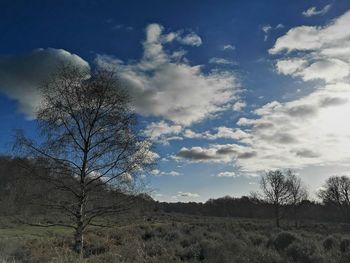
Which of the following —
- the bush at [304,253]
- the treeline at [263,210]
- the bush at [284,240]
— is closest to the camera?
the bush at [304,253]

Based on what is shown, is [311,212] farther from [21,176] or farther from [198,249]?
[21,176]

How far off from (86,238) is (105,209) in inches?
254

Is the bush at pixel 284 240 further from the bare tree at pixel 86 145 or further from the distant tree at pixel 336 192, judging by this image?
the distant tree at pixel 336 192

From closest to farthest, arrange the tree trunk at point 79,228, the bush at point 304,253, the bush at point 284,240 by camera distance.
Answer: the bush at point 304,253 < the tree trunk at point 79,228 < the bush at point 284,240

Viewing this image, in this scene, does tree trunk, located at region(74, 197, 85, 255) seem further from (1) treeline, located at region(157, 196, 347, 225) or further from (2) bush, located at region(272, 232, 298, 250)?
(1) treeline, located at region(157, 196, 347, 225)

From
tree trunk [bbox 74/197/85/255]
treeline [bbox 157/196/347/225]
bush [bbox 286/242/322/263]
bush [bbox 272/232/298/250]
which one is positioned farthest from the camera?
treeline [bbox 157/196/347/225]

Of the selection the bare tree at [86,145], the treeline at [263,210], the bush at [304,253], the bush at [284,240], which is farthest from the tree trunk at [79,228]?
the treeline at [263,210]

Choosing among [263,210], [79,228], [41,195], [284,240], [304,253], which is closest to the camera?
[304,253]

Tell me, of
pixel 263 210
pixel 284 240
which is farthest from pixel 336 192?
pixel 284 240

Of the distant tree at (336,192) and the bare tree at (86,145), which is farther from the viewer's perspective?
Answer: the distant tree at (336,192)

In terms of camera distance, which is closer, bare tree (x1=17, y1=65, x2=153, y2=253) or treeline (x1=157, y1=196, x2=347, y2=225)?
bare tree (x1=17, y1=65, x2=153, y2=253)

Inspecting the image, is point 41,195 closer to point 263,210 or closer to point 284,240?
point 284,240

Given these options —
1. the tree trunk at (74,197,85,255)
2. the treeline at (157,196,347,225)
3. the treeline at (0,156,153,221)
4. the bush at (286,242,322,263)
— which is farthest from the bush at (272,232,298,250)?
the treeline at (157,196,347,225)

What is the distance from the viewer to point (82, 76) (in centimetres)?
1628
